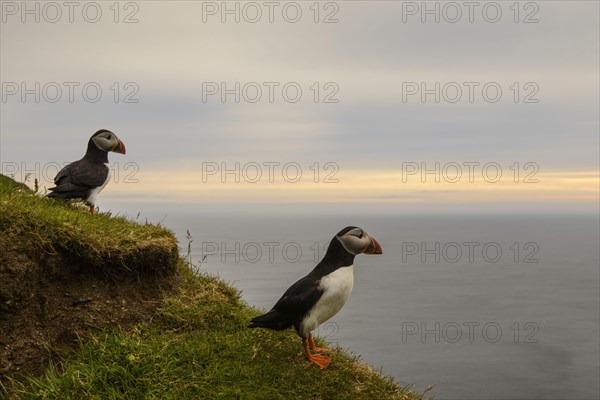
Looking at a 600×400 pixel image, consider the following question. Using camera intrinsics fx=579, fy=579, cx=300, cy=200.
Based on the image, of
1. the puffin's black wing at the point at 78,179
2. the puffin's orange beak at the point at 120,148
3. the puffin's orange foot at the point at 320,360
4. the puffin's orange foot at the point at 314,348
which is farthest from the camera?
the puffin's orange beak at the point at 120,148

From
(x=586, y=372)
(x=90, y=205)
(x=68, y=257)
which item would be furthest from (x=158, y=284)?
(x=586, y=372)

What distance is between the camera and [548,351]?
148 meters

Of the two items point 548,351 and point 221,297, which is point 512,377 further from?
point 221,297

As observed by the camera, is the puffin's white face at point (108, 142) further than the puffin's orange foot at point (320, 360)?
Yes

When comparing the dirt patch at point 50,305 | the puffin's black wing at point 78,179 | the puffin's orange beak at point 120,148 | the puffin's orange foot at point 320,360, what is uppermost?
the puffin's orange beak at point 120,148

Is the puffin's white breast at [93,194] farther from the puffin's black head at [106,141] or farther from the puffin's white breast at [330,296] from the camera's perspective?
the puffin's white breast at [330,296]

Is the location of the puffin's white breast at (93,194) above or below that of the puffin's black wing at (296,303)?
above

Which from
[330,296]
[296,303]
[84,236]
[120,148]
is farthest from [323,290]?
[120,148]

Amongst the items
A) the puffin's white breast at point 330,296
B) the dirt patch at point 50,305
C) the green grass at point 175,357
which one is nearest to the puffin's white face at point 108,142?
the green grass at point 175,357

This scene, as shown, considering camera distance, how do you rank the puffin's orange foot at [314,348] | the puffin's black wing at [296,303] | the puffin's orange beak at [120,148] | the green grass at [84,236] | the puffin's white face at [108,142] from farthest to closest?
the puffin's orange beak at [120,148] < the puffin's white face at [108,142] < the puffin's orange foot at [314,348] < the green grass at [84,236] < the puffin's black wing at [296,303]

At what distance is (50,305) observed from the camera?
9.02 m

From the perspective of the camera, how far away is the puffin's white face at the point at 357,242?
874cm

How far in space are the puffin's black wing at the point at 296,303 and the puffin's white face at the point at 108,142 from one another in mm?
5917

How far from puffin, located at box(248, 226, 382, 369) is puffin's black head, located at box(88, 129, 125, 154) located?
5.88m
